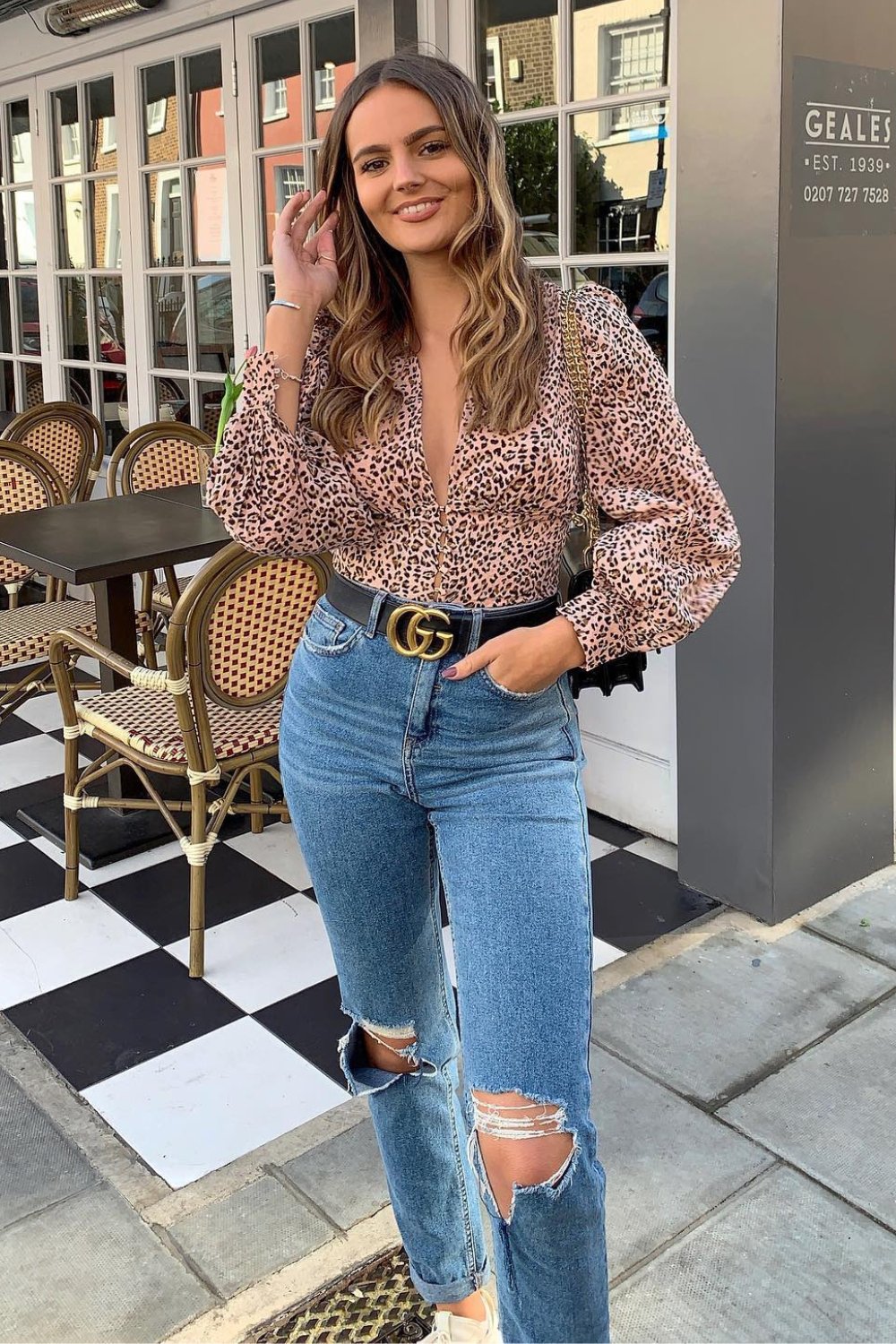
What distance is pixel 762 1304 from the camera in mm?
1835

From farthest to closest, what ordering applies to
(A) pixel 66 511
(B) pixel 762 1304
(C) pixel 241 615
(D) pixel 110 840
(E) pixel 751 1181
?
(A) pixel 66 511, (D) pixel 110 840, (C) pixel 241 615, (E) pixel 751 1181, (B) pixel 762 1304

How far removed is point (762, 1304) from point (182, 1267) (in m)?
0.84

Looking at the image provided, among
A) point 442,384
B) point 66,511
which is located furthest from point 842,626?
point 66,511

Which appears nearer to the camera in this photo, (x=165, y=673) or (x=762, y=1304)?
(x=762, y=1304)

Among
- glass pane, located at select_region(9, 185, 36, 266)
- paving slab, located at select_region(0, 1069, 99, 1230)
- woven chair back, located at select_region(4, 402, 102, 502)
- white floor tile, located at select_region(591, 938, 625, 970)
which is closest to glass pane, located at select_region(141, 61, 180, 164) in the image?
woven chair back, located at select_region(4, 402, 102, 502)

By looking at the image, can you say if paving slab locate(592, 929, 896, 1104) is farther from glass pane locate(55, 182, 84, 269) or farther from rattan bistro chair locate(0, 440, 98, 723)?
glass pane locate(55, 182, 84, 269)

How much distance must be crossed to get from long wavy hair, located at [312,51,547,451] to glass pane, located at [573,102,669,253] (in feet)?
5.97

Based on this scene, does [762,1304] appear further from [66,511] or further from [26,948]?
[66,511]

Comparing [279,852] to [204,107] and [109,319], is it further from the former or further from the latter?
[109,319]

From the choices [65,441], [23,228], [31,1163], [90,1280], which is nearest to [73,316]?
[23,228]

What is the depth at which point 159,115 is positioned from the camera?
16.2 feet

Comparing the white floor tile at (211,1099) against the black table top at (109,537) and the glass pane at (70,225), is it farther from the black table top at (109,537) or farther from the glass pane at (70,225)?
the glass pane at (70,225)

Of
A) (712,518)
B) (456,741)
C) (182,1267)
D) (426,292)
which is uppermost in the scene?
(426,292)

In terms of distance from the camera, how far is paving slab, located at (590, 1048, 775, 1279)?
78.7 inches
